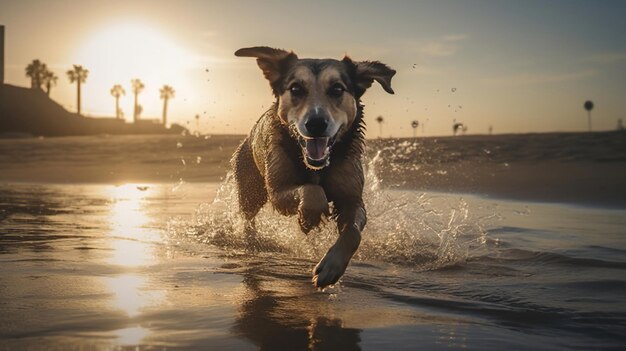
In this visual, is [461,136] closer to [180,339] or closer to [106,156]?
[106,156]

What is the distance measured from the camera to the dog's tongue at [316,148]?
5.48 meters

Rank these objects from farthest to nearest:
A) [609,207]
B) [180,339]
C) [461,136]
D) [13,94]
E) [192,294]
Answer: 1. [13,94]
2. [461,136]
3. [609,207]
4. [192,294]
5. [180,339]

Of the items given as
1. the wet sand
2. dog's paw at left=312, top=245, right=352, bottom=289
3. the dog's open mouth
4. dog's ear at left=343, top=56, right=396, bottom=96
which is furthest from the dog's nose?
the wet sand

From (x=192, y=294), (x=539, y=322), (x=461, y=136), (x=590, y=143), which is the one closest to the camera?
(x=539, y=322)

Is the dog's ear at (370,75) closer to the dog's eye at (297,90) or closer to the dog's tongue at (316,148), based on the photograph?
the dog's eye at (297,90)

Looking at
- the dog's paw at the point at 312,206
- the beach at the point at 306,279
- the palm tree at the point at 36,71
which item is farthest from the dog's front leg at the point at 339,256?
the palm tree at the point at 36,71

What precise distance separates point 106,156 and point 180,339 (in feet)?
87.6

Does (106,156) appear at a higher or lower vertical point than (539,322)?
higher

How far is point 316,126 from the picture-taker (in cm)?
530

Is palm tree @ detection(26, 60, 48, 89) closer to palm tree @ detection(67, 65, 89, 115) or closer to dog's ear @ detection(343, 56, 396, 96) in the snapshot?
palm tree @ detection(67, 65, 89, 115)

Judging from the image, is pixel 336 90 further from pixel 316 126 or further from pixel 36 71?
pixel 36 71

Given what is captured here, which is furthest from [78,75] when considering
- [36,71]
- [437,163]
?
[437,163]

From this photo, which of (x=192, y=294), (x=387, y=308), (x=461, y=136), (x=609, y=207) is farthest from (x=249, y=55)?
(x=461, y=136)

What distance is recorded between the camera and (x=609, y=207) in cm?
1152
